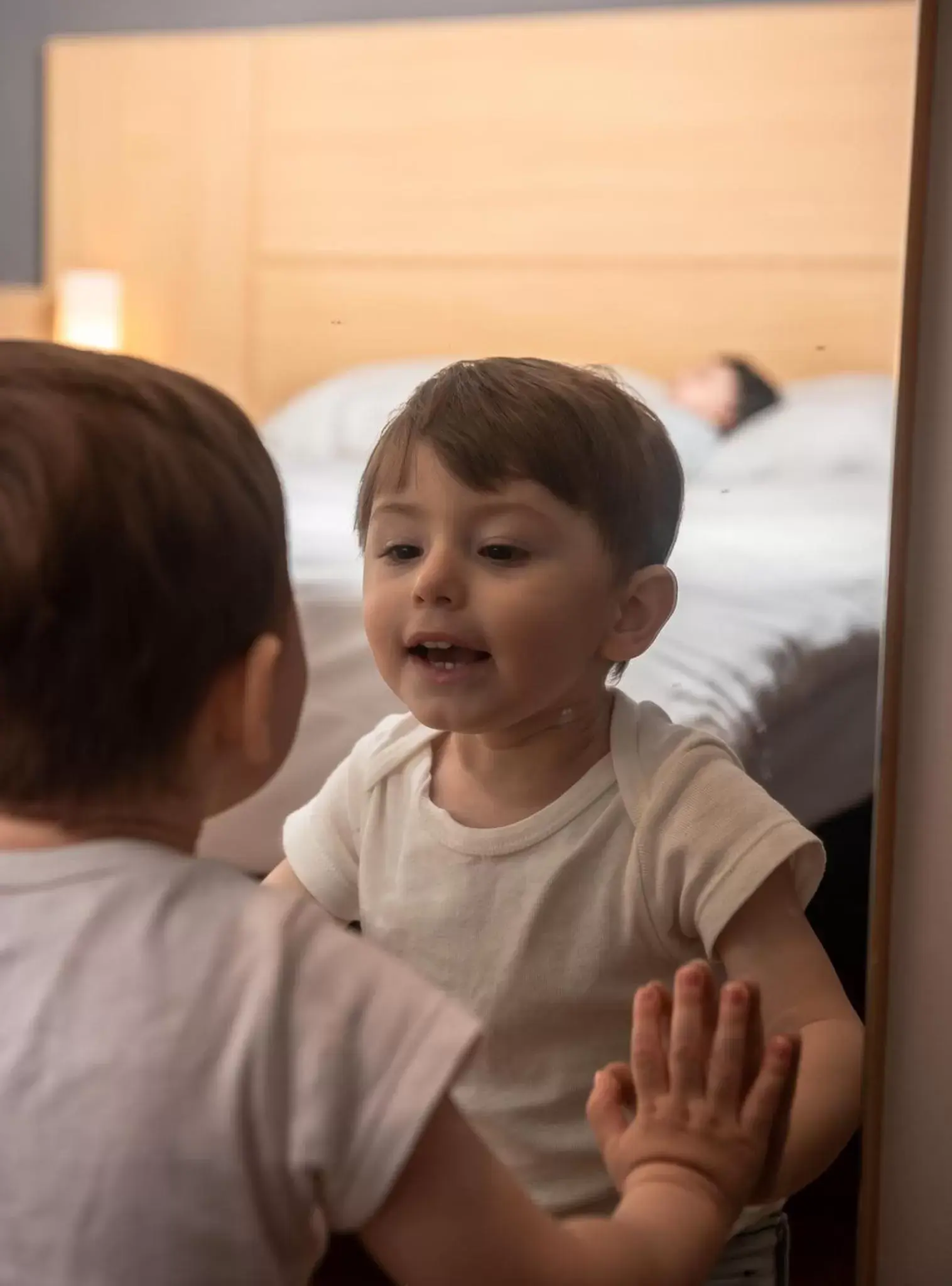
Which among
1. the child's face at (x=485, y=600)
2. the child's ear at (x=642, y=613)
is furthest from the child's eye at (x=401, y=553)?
the child's ear at (x=642, y=613)

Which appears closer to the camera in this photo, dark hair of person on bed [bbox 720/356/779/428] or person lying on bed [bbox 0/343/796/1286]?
person lying on bed [bbox 0/343/796/1286]

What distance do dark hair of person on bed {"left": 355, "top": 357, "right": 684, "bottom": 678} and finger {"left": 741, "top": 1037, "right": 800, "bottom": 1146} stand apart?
0.22 meters

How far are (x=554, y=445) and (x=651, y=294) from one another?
5.1 inches

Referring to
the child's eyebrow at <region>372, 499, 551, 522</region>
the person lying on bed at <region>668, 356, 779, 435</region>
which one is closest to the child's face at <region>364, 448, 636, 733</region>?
the child's eyebrow at <region>372, 499, 551, 522</region>

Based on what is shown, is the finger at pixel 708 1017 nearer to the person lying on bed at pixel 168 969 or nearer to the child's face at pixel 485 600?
the person lying on bed at pixel 168 969

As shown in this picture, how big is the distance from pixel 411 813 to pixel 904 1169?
0.35 m

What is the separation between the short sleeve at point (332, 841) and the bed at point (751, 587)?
12 mm

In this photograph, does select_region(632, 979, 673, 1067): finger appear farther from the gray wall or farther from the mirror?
the gray wall

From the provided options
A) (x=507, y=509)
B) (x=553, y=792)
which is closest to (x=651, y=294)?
(x=507, y=509)

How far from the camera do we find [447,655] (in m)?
0.68

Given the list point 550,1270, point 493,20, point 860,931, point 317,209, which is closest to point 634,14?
point 493,20

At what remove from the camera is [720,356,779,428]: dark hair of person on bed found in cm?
73

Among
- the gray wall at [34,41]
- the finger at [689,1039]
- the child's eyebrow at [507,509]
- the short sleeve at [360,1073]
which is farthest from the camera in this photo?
the gray wall at [34,41]

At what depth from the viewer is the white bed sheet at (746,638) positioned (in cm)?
72
